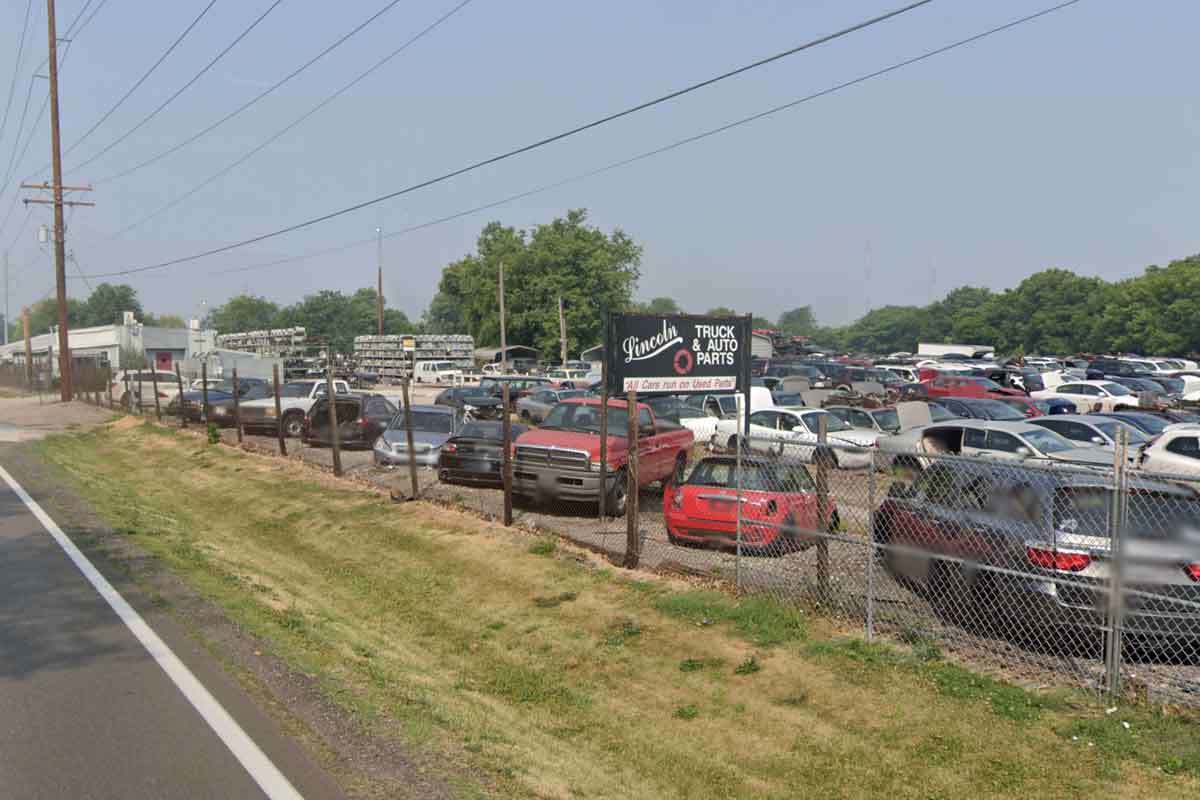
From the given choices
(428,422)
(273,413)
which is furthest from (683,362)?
(273,413)

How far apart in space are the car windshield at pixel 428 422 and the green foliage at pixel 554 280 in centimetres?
5816

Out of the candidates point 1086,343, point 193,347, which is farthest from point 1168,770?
point 1086,343

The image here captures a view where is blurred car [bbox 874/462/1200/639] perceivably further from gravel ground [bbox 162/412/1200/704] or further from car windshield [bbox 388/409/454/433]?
car windshield [bbox 388/409/454/433]

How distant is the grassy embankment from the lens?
239 inches

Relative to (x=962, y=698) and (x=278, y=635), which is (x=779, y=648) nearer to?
(x=962, y=698)

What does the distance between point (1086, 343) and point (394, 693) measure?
99.2m

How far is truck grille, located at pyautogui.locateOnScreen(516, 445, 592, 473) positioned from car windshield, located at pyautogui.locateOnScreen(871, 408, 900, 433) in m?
12.3

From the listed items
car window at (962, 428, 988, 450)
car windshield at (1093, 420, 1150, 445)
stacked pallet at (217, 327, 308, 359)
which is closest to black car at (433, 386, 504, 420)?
car window at (962, 428, 988, 450)

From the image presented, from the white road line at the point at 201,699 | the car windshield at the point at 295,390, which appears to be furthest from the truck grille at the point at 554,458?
the car windshield at the point at 295,390

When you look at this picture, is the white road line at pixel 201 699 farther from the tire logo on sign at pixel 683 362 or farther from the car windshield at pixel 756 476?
the tire logo on sign at pixel 683 362

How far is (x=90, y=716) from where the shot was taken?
6.11 metres

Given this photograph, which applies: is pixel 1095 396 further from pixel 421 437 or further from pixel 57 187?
pixel 57 187

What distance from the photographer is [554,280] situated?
80.2 m

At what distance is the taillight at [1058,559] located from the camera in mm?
6816
